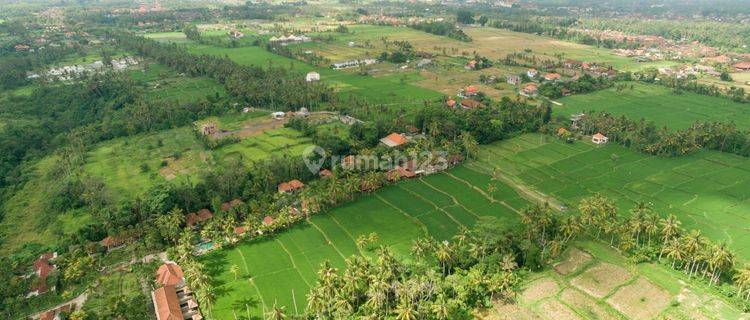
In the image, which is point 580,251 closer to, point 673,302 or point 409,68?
point 673,302

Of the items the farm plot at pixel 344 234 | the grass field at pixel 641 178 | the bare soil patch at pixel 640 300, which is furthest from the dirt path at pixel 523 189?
the bare soil patch at pixel 640 300

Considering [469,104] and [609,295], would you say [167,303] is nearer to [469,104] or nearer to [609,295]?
[609,295]

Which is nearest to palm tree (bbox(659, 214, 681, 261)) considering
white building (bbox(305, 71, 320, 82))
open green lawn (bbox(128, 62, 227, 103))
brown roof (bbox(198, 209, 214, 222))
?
brown roof (bbox(198, 209, 214, 222))

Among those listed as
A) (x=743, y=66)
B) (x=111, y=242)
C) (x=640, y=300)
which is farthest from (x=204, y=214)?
(x=743, y=66)

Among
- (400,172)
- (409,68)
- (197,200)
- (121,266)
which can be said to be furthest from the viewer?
(409,68)

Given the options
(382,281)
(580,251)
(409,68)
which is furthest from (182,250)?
(409,68)

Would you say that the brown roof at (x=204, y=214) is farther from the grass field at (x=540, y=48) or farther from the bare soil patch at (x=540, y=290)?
the grass field at (x=540, y=48)

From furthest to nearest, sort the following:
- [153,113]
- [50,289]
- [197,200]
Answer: [153,113] → [197,200] → [50,289]
